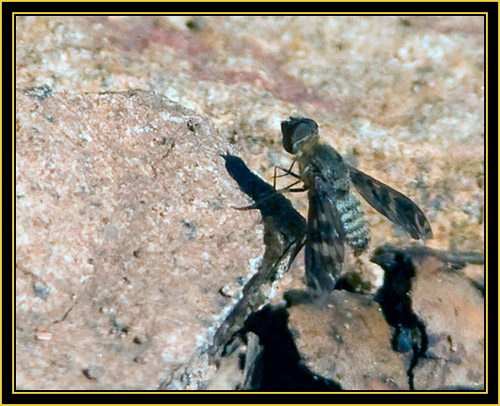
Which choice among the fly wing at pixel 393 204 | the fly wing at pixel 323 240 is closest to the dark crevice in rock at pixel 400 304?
the fly wing at pixel 393 204

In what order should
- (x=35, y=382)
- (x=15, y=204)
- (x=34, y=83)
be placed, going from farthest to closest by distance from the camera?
(x=34, y=83) → (x=15, y=204) → (x=35, y=382)

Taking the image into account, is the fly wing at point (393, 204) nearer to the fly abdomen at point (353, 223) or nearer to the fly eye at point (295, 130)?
the fly abdomen at point (353, 223)

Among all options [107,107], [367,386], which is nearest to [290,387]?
[367,386]

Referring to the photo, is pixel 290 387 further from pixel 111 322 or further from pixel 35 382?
pixel 35 382

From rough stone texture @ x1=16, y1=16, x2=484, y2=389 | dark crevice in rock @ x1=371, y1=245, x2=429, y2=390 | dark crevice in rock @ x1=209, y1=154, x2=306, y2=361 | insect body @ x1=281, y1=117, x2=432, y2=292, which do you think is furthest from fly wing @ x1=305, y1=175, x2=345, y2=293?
dark crevice in rock @ x1=371, y1=245, x2=429, y2=390

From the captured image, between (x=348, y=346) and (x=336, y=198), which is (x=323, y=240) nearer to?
(x=336, y=198)

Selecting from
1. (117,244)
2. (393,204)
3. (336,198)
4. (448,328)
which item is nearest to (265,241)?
(336,198)

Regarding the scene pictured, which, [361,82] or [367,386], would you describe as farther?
[361,82]
